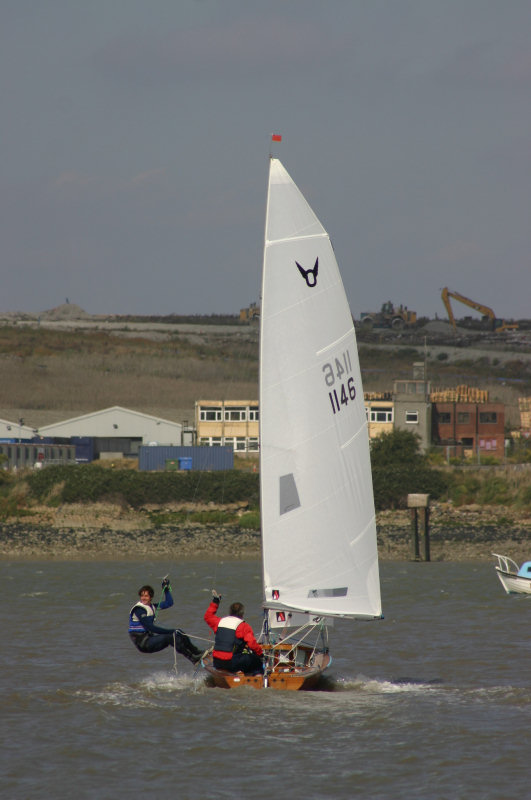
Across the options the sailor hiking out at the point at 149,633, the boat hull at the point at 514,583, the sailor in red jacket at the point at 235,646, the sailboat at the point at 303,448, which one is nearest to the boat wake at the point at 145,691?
the sailor hiking out at the point at 149,633

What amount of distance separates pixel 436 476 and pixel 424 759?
4990cm

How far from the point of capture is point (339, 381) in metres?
20.4

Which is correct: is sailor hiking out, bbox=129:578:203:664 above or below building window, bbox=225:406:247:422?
below

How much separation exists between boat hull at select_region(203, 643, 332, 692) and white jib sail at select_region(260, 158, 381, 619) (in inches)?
39.0

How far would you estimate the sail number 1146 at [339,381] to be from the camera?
66.3 ft

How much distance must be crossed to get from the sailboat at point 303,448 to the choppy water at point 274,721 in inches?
47.1

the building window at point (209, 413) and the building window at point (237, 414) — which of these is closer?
the building window at point (237, 414)

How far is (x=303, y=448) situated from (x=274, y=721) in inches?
183

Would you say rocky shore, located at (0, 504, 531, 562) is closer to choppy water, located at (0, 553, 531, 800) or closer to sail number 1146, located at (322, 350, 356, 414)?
choppy water, located at (0, 553, 531, 800)

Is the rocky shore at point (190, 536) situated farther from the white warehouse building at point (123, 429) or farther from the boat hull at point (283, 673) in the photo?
the boat hull at point (283, 673)

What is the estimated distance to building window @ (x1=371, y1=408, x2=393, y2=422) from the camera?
271 ft

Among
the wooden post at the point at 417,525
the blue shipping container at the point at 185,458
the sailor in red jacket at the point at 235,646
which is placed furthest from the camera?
the blue shipping container at the point at 185,458

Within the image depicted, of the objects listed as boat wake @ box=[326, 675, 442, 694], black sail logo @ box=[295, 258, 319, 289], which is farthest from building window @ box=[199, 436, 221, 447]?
black sail logo @ box=[295, 258, 319, 289]

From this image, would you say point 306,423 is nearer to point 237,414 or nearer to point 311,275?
point 311,275
